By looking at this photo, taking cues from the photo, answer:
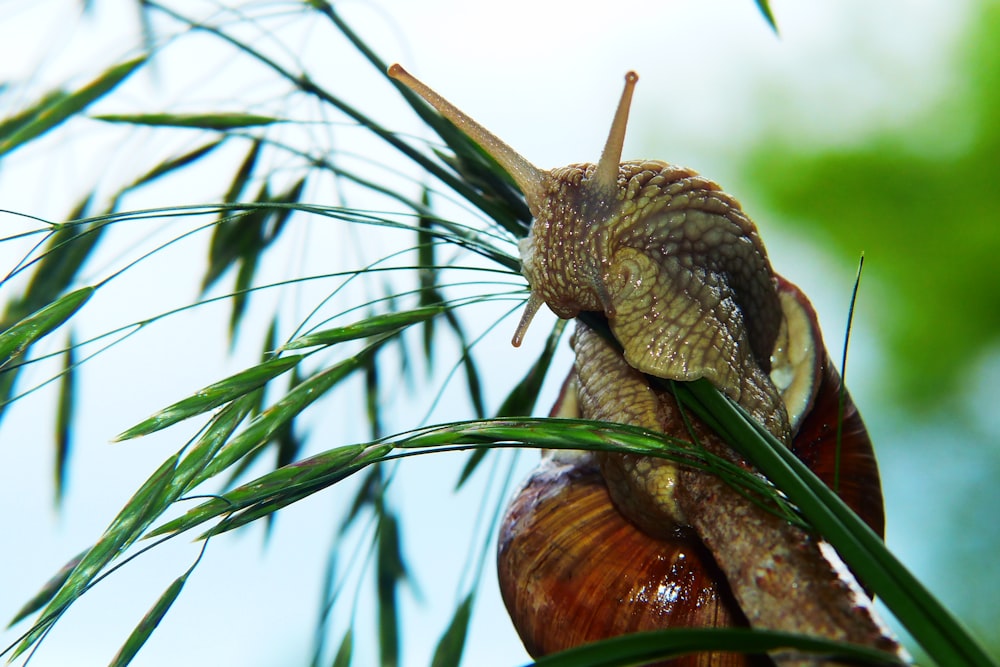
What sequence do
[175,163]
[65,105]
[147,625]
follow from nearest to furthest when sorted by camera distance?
[147,625] → [65,105] → [175,163]

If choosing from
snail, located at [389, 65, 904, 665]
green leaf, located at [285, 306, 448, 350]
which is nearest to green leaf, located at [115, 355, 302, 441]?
green leaf, located at [285, 306, 448, 350]

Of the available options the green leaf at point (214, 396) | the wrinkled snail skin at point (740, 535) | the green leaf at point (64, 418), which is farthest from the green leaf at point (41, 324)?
the green leaf at point (64, 418)

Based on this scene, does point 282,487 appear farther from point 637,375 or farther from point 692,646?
point 637,375

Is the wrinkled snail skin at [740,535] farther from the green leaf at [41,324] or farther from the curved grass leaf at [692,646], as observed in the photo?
the green leaf at [41,324]

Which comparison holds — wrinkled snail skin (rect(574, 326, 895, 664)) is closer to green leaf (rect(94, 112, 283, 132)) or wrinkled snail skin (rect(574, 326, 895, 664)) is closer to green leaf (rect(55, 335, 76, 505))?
green leaf (rect(94, 112, 283, 132))

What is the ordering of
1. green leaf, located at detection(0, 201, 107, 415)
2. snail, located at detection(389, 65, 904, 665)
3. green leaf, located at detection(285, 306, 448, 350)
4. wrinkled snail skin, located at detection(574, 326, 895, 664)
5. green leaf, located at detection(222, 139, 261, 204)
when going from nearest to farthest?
wrinkled snail skin, located at detection(574, 326, 895, 664)
green leaf, located at detection(285, 306, 448, 350)
snail, located at detection(389, 65, 904, 665)
green leaf, located at detection(0, 201, 107, 415)
green leaf, located at detection(222, 139, 261, 204)

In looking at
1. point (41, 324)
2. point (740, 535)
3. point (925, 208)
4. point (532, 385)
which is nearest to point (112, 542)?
point (41, 324)

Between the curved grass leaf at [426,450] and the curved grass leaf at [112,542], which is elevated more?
the curved grass leaf at [426,450]
